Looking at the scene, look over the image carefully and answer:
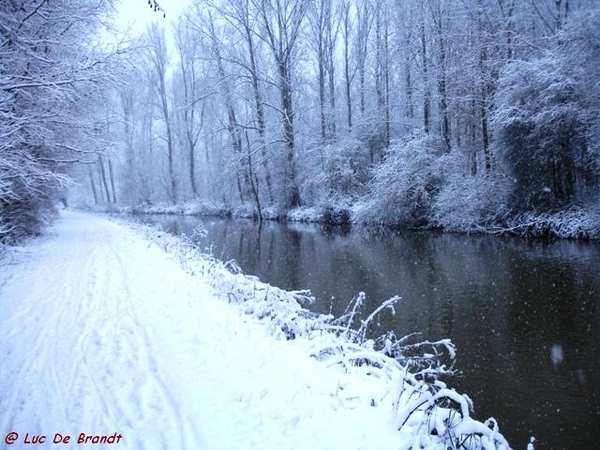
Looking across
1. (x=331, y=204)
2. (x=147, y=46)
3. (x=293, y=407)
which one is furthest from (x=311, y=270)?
(x=331, y=204)

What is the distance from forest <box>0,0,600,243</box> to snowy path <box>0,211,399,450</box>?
294cm

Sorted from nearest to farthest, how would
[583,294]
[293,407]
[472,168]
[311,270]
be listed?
[293,407] → [583,294] → [311,270] → [472,168]

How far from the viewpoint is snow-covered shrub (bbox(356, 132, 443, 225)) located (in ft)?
58.1

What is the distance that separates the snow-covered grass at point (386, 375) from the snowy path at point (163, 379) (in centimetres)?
13

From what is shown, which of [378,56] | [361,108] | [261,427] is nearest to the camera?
[261,427]

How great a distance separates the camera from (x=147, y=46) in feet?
26.4

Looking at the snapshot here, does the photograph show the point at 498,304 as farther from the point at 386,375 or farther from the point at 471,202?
the point at 471,202

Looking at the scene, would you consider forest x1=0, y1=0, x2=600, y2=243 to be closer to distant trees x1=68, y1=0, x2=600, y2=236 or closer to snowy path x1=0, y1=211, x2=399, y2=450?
distant trees x1=68, y1=0, x2=600, y2=236

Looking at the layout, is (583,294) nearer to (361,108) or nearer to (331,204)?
(331,204)

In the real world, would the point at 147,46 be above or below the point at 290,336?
above

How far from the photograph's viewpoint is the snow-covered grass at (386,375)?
8.97 ft

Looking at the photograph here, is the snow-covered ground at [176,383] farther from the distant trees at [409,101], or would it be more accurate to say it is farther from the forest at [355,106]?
the distant trees at [409,101]

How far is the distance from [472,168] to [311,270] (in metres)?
13.4

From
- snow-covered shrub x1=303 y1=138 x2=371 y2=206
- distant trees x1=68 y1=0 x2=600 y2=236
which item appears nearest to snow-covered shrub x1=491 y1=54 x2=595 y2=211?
distant trees x1=68 y1=0 x2=600 y2=236
